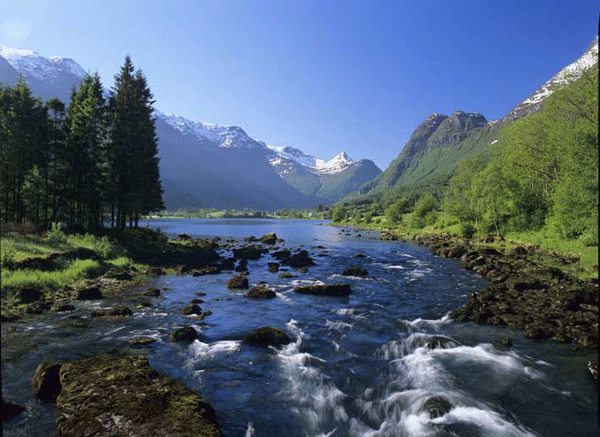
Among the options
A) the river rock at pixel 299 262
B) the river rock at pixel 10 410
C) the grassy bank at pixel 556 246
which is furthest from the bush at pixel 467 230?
the river rock at pixel 10 410

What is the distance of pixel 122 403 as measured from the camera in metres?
9.26

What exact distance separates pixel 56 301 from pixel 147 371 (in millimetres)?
14048

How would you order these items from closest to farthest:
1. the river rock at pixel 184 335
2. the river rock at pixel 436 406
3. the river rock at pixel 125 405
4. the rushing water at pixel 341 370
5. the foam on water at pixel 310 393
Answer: the river rock at pixel 125 405 → the rushing water at pixel 341 370 → the foam on water at pixel 310 393 → the river rock at pixel 436 406 → the river rock at pixel 184 335

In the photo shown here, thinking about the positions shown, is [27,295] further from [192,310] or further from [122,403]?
[122,403]

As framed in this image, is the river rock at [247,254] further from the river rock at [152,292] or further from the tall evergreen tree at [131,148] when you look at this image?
the river rock at [152,292]

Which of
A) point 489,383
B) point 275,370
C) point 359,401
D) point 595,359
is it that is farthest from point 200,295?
point 595,359

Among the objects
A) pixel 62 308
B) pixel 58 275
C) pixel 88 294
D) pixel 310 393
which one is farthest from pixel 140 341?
pixel 58 275

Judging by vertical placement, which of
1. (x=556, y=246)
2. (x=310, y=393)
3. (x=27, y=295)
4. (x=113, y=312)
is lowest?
(x=310, y=393)

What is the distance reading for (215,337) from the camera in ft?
58.9

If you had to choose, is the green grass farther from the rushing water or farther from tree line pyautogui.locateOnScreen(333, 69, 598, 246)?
tree line pyautogui.locateOnScreen(333, 69, 598, 246)

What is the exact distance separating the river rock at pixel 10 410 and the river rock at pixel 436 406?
42.3ft

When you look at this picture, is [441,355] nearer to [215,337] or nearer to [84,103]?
[215,337]

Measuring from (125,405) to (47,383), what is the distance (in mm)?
3999

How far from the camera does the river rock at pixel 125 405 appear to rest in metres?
8.50
